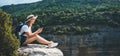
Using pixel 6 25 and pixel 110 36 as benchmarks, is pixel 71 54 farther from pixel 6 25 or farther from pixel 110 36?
pixel 6 25

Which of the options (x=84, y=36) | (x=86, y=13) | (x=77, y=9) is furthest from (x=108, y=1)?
(x=84, y=36)

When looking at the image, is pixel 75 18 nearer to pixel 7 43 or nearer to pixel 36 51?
pixel 36 51

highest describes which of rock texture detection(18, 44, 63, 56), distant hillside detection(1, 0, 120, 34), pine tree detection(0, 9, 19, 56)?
pine tree detection(0, 9, 19, 56)

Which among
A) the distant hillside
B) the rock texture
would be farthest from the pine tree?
the distant hillside

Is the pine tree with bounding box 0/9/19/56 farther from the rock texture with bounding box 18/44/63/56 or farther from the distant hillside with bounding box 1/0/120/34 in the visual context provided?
the distant hillside with bounding box 1/0/120/34

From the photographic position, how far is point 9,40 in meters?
14.8

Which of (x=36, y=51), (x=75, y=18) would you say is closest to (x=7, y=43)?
(x=36, y=51)

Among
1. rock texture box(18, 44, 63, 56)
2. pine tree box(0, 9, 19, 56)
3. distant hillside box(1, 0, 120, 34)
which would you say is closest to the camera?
pine tree box(0, 9, 19, 56)

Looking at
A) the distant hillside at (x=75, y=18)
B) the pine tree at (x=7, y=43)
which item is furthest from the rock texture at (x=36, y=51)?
the distant hillside at (x=75, y=18)

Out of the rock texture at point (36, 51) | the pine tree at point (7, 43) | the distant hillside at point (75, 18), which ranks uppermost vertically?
the pine tree at point (7, 43)

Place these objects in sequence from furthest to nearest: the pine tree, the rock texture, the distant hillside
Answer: the distant hillside → the rock texture → the pine tree

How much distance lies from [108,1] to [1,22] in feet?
203

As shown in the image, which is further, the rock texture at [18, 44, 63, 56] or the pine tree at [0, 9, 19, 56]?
the rock texture at [18, 44, 63, 56]

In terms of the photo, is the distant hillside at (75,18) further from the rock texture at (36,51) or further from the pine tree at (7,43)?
the pine tree at (7,43)
